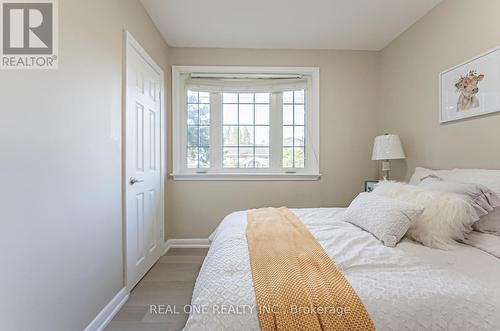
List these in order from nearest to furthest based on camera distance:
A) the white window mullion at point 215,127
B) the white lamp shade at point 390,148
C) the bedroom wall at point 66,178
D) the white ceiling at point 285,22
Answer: the bedroom wall at point 66,178, the white ceiling at point 285,22, the white lamp shade at point 390,148, the white window mullion at point 215,127

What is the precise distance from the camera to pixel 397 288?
103 centimetres

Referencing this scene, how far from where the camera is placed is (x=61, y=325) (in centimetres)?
141

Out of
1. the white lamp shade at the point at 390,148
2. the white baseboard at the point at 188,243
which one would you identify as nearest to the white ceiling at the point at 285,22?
the white lamp shade at the point at 390,148

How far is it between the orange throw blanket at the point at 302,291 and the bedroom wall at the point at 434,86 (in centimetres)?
166

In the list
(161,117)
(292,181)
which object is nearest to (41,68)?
(161,117)

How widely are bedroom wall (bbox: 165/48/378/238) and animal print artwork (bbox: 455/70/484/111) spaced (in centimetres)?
132

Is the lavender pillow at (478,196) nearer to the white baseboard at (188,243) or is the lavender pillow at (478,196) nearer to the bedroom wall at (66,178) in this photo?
the bedroom wall at (66,178)

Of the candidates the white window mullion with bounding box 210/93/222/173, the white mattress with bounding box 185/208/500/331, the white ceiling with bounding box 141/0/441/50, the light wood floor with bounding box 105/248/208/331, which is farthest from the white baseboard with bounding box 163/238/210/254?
the white ceiling with bounding box 141/0/441/50

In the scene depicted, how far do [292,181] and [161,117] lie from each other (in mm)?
1766

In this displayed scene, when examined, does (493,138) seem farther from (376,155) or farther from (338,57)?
(338,57)

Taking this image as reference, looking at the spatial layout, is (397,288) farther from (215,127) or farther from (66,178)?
(215,127)

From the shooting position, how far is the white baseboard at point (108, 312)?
5.63ft

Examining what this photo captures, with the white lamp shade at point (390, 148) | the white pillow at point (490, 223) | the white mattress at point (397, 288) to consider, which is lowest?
the white mattress at point (397, 288)

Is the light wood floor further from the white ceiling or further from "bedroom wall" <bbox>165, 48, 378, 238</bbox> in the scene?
the white ceiling
